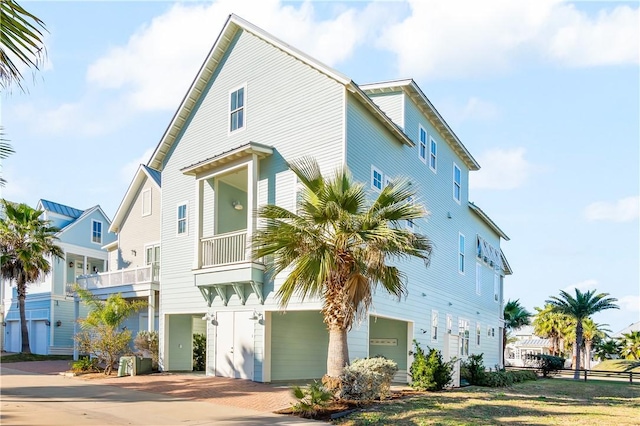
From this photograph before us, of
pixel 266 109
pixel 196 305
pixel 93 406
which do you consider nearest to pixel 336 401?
pixel 93 406

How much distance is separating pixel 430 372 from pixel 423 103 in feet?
35.1

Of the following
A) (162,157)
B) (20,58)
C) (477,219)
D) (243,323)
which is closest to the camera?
(20,58)

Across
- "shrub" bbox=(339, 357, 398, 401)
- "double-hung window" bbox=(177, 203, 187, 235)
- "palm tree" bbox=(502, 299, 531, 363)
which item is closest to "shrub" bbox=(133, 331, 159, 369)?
"double-hung window" bbox=(177, 203, 187, 235)

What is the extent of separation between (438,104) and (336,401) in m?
15.1

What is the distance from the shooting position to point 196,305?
22.2 m

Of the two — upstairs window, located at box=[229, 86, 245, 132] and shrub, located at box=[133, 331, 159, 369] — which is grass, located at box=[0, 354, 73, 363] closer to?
shrub, located at box=[133, 331, 159, 369]

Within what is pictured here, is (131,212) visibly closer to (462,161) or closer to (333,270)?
(462,161)

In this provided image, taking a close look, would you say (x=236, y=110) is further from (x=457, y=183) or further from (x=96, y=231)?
(x=96, y=231)

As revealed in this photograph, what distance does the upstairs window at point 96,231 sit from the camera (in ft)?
129

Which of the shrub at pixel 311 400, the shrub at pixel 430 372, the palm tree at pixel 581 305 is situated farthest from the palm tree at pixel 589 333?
the shrub at pixel 311 400

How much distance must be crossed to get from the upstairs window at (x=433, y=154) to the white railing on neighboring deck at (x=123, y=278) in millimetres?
13072

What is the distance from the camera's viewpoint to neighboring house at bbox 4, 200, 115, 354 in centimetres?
3634

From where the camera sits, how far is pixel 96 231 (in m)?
39.4

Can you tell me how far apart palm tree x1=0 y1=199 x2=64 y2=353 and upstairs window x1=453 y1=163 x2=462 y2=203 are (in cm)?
2296
